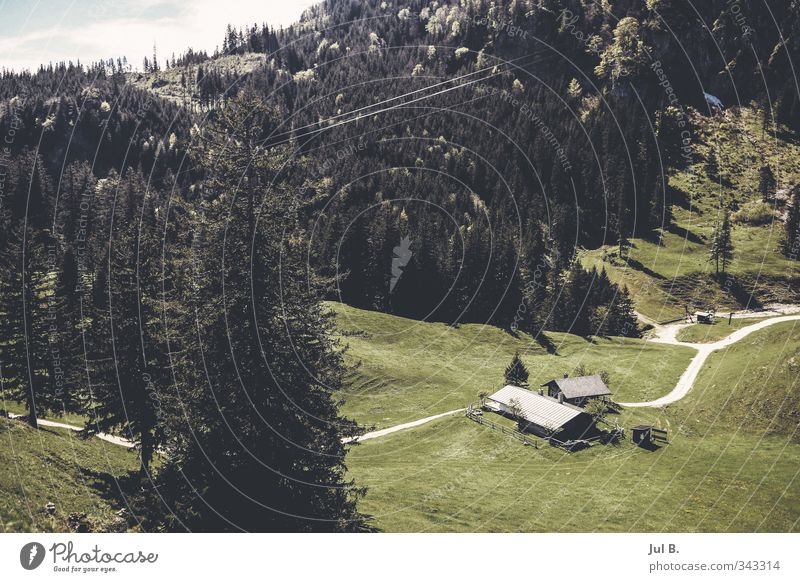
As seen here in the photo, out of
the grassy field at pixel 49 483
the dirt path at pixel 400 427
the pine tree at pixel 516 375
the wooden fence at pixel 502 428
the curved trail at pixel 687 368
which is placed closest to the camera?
the grassy field at pixel 49 483

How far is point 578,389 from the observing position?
216 feet

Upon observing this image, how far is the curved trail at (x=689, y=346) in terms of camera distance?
70312mm

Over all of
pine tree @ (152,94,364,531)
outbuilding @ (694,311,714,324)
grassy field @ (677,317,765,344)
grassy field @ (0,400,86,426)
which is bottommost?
grassy field @ (677,317,765,344)

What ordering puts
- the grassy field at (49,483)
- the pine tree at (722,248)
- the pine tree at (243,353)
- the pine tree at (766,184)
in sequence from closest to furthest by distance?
1. the grassy field at (49,483)
2. the pine tree at (243,353)
3. the pine tree at (722,248)
4. the pine tree at (766,184)

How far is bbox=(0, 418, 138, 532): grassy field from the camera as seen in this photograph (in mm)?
24000

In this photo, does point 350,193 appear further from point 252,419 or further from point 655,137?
point 252,419

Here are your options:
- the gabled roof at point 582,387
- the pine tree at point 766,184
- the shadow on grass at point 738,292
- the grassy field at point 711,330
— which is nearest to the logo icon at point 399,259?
the gabled roof at point 582,387

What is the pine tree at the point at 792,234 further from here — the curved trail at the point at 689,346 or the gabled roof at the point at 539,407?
the gabled roof at the point at 539,407

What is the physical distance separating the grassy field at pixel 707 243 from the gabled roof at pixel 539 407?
201 feet

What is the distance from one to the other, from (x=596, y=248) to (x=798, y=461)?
4135 inches
